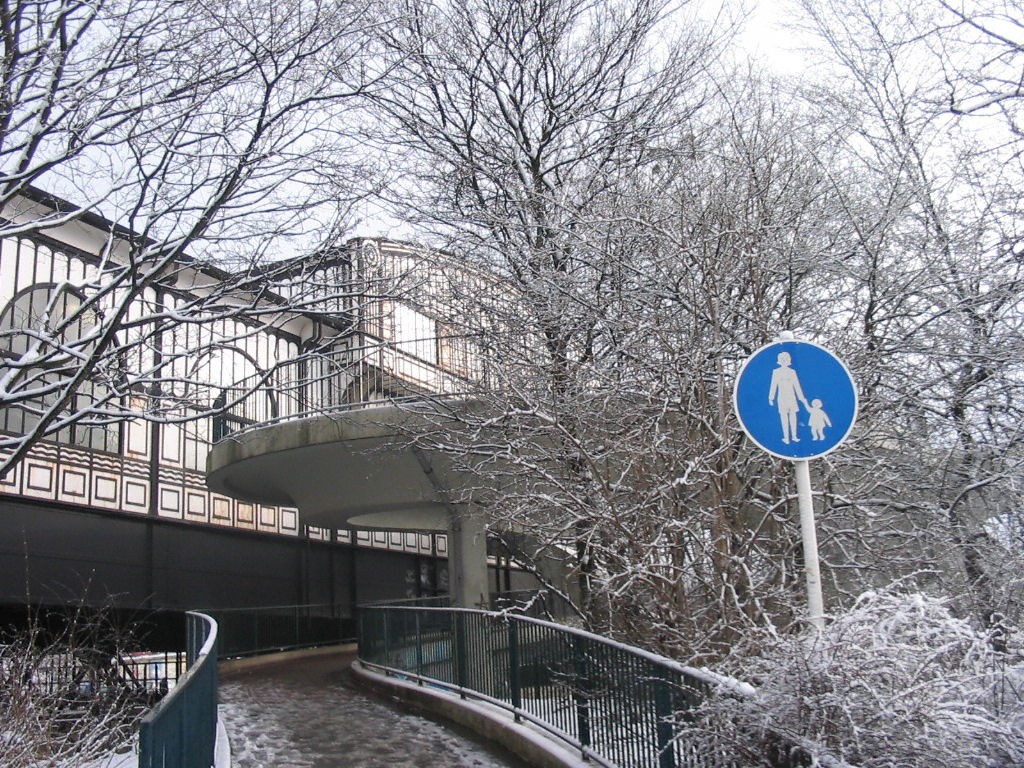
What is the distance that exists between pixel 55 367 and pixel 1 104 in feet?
9.39

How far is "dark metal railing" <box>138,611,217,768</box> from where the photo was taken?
4590mm

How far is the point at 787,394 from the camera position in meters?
5.37

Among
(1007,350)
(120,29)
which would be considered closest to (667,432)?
(1007,350)

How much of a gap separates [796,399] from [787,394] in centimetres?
6

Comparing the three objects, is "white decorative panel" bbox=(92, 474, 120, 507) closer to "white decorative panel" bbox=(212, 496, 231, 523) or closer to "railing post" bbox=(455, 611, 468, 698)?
"white decorative panel" bbox=(212, 496, 231, 523)

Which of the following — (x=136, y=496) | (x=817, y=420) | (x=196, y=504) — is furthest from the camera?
(x=196, y=504)

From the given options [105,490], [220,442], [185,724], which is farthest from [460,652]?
[105,490]

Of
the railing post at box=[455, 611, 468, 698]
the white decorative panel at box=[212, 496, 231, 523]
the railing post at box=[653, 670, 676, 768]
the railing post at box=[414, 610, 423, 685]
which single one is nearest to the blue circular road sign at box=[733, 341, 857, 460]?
the railing post at box=[653, 670, 676, 768]

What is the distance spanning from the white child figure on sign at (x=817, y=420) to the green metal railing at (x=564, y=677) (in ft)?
4.74

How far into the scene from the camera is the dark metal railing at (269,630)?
61.5ft

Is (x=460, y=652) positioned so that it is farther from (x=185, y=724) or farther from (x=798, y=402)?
(x=798, y=402)

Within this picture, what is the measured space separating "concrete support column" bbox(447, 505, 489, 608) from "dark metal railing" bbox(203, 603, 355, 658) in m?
4.00

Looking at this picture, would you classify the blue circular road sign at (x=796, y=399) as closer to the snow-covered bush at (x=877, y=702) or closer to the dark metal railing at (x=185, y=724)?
the snow-covered bush at (x=877, y=702)

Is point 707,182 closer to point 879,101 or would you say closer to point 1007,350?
point 1007,350
